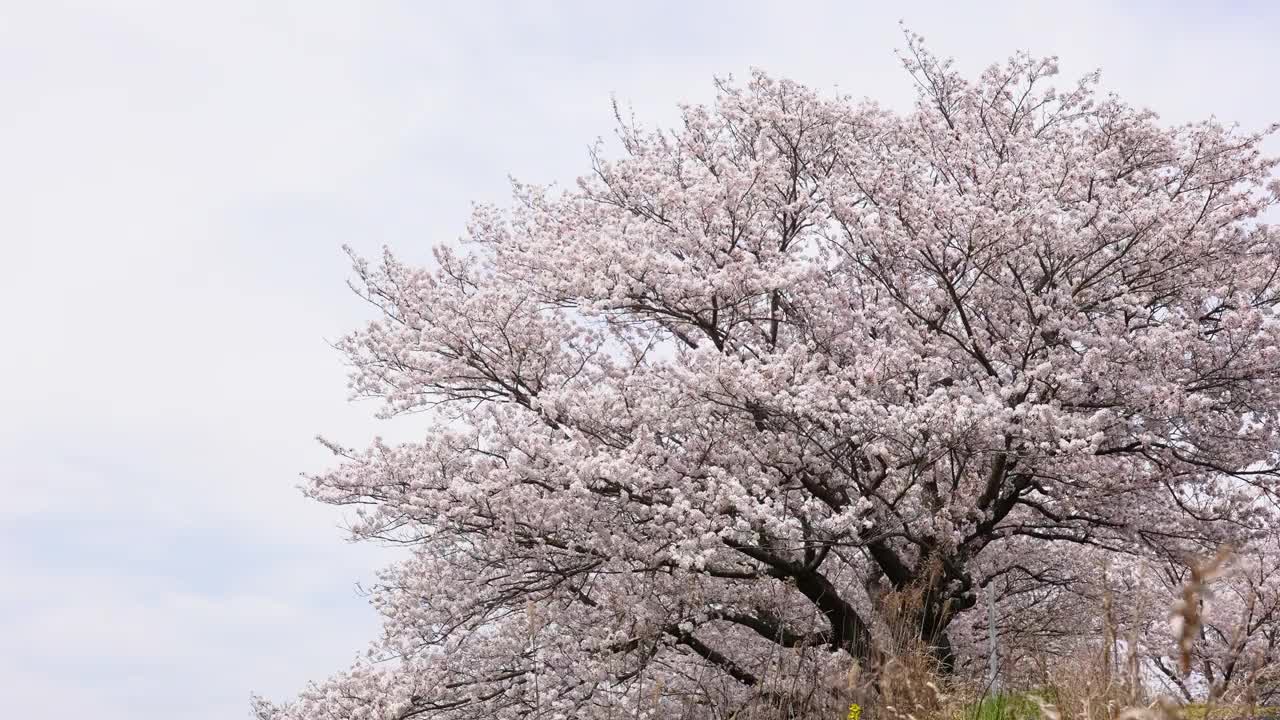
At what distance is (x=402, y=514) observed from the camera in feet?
37.2

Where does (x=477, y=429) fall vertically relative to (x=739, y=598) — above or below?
above

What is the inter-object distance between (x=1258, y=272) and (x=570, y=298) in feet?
22.7

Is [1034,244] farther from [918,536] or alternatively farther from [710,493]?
[710,493]

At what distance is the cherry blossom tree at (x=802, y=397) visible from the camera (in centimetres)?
1018

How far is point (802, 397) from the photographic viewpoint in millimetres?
9703

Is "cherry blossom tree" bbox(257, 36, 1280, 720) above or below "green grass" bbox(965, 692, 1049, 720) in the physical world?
above

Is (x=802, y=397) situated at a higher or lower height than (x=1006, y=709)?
higher

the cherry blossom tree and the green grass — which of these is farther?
the cherry blossom tree

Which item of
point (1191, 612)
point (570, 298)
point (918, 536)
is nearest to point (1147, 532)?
point (918, 536)

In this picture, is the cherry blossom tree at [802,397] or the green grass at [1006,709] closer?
the green grass at [1006,709]

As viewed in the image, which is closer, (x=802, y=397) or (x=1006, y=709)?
(x=1006, y=709)

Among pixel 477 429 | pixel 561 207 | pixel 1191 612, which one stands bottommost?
pixel 1191 612

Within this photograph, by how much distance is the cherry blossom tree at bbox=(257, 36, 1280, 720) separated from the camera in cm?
1018

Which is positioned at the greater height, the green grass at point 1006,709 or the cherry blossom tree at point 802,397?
the cherry blossom tree at point 802,397
